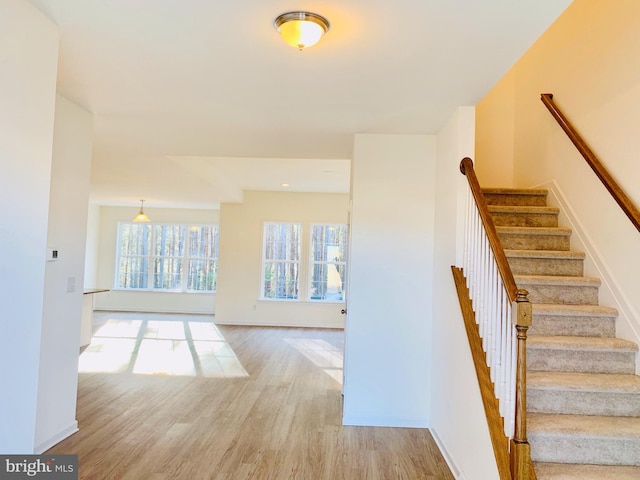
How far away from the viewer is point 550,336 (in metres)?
2.78

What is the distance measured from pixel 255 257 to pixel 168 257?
3032 millimetres

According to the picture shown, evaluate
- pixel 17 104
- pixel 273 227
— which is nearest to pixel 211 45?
pixel 17 104

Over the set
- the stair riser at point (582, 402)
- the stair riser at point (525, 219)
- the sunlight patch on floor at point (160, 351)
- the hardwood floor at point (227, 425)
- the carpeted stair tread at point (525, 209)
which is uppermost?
the carpeted stair tread at point (525, 209)

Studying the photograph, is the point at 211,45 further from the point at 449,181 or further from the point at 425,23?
the point at 449,181

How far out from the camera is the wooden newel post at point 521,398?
6.19ft

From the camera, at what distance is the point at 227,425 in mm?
3545

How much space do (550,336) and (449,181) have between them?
1348mm

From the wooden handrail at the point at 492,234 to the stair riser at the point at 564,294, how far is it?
2.67ft

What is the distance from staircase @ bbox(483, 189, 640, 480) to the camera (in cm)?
215

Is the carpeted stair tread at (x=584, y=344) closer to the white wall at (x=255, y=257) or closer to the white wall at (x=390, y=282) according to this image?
the white wall at (x=390, y=282)

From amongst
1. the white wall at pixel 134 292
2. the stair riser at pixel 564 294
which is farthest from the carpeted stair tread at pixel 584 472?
the white wall at pixel 134 292

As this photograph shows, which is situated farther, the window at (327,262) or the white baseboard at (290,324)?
the window at (327,262)

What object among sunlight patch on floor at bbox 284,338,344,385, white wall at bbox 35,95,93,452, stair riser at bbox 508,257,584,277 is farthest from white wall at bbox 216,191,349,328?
stair riser at bbox 508,257,584,277

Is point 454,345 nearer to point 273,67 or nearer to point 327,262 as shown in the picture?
point 273,67
